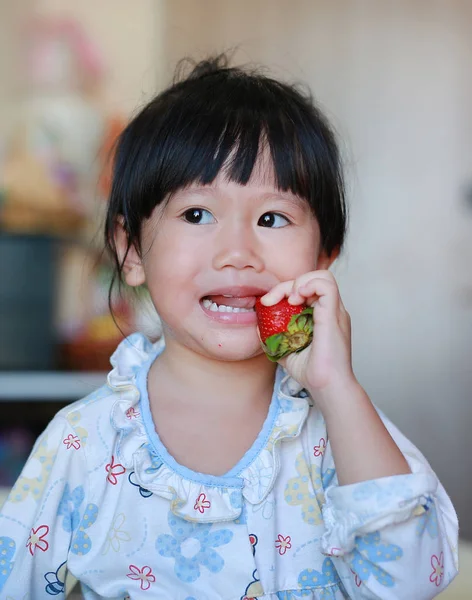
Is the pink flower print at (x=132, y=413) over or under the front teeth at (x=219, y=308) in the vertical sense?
under

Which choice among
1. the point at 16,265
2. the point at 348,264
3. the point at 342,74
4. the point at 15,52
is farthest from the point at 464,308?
the point at 15,52

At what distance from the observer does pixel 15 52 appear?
2.94 meters

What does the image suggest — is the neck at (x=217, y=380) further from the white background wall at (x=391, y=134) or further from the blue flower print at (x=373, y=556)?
the white background wall at (x=391, y=134)

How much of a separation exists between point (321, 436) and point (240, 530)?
0.17 metres

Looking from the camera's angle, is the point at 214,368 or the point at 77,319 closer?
the point at 214,368

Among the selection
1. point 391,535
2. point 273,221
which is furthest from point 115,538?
point 273,221

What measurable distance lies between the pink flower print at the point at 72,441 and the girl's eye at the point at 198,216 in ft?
1.10

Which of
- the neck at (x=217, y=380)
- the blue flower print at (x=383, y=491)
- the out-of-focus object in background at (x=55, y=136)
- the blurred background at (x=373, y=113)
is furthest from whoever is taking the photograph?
the blurred background at (x=373, y=113)

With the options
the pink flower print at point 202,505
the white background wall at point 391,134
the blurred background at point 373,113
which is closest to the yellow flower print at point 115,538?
the pink flower print at point 202,505

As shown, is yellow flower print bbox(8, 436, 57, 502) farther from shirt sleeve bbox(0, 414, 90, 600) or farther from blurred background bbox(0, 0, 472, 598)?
blurred background bbox(0, 0, 472, 598)

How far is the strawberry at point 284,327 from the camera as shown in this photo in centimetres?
100

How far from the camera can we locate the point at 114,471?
1067mm

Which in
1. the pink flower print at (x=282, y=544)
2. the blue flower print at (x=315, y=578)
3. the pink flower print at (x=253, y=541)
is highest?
the pink flower print at (x=253, y=541)

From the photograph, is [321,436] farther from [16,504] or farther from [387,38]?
[387,38]
